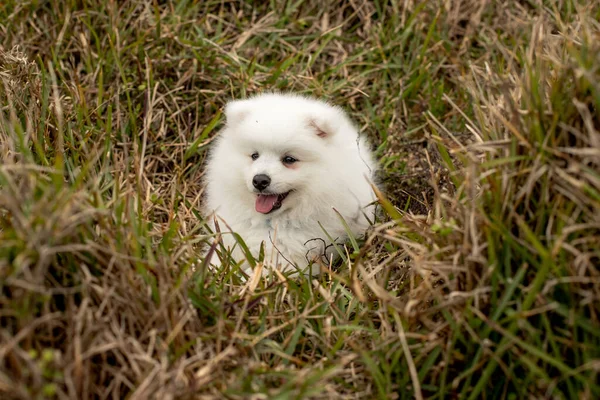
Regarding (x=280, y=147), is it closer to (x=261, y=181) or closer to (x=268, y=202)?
(x=261, y=181)

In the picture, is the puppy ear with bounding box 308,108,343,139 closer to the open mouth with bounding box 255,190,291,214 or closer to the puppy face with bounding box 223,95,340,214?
the puppy face with bounding box 223,95,340,214

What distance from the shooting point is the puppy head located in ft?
12.1

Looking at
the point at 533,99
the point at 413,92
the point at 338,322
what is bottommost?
the point at 338,322

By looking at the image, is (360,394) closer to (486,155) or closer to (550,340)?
(550,340)

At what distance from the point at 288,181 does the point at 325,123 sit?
37 centimetres

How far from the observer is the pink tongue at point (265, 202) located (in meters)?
3.83

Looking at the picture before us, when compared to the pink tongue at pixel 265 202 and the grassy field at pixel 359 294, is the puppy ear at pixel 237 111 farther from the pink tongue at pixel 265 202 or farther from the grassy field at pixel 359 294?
the grassy field at pixel 359 294

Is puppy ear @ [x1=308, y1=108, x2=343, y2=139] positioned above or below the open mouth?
above

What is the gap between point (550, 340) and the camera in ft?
7.98

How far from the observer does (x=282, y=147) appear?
12.2 ft

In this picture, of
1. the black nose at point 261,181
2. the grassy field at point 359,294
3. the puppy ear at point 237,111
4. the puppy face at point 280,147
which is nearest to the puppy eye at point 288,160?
the puppy face at point 280,147

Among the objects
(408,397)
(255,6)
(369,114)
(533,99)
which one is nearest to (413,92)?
(369,114)

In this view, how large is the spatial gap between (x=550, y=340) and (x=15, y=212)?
1887 millimetres

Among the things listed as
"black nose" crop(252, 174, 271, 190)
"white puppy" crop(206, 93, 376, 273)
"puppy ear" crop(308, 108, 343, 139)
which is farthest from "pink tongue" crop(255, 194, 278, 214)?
"puppy ear" crop(308, 108, 343, 139)
